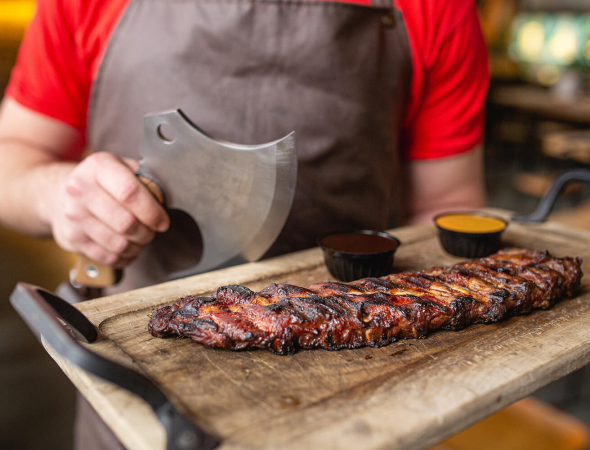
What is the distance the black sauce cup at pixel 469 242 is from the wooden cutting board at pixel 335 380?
38 cm

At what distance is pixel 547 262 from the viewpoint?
1.66m

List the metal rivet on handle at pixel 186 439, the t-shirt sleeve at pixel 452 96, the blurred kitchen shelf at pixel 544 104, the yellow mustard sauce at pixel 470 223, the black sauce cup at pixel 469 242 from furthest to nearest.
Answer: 1. the blurred kitchen shelf at pixel 544 104
2. the t-shirt sleeve at pixel 452 96
3. the yellow mustard sauce at pixel 470 223
4. the black sauce cup at pixel 469 242
5. the metal rivet on handle at pixel 186 439

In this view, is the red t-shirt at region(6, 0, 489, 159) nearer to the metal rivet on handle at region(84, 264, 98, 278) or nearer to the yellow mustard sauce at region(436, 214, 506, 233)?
the yellow mustard sauce at region(436, 214, 506, 233)

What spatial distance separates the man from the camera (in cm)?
187

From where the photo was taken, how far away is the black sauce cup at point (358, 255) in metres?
1.62

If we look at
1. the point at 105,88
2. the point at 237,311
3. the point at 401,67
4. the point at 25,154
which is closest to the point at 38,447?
the point at 25,154

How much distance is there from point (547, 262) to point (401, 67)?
90 cm

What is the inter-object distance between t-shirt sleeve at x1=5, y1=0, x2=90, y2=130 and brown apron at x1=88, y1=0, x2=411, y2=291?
16 cm

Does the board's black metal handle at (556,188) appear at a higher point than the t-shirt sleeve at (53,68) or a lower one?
lower

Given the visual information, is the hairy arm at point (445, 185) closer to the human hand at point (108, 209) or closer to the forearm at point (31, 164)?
the human hand at point (108, 209)

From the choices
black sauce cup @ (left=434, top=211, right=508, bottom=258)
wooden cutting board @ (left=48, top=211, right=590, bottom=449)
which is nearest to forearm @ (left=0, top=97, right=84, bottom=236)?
wooden cutting board @ (left=48, top=211, right=590, bottom=449)

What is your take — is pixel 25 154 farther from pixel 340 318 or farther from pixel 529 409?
pixel 529 409

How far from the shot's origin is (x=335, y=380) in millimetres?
1152

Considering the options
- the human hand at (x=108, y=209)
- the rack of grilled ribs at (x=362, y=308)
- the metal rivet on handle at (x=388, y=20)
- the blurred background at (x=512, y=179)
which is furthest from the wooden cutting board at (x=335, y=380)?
the blurred background at (x=512, y=179)
